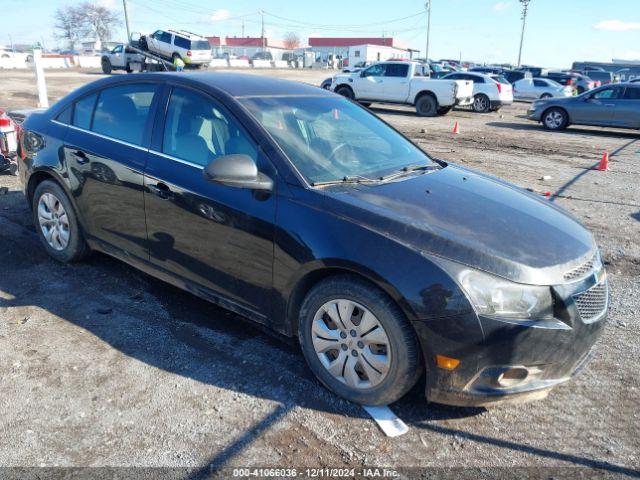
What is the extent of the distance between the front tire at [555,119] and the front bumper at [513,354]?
52.9ft

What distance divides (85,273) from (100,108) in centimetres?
142

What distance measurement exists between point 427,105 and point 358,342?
18266 millimetres

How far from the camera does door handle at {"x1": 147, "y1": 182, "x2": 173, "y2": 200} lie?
138 inches

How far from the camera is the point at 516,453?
2652mm

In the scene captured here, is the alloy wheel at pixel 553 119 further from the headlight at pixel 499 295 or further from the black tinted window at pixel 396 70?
the headlight at pixel 499 295

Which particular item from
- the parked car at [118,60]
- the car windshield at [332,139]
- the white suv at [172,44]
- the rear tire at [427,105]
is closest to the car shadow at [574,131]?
the rear tire at [427,105]

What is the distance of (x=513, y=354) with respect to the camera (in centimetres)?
255

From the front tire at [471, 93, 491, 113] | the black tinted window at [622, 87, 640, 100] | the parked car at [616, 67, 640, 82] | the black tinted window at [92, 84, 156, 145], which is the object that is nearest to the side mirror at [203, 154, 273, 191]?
the black tinted window at [92, 84, 156, 145]

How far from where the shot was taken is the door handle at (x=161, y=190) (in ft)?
11.5

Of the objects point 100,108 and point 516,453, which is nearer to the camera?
point 516,453

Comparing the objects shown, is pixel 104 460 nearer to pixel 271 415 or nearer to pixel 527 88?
pixel 271 415

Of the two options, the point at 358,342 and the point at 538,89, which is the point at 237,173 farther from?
the point at 538,89

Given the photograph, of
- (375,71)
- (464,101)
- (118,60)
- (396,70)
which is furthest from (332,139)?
(118,60)

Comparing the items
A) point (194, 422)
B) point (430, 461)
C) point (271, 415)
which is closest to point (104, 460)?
point (194, 422)
